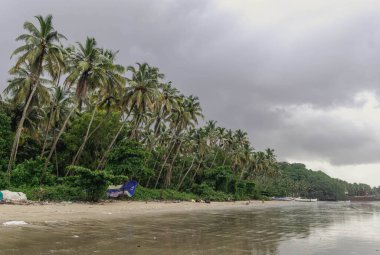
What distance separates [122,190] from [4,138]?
13930 mm

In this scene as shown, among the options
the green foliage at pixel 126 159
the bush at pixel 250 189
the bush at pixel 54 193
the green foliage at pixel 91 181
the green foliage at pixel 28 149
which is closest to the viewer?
the bush at pixel 54 193

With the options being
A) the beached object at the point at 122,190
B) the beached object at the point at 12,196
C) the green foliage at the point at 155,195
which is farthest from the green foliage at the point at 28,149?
the beached object at the point at 12,196

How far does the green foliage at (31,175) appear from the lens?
32.9 meters

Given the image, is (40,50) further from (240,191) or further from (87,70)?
(240,191)

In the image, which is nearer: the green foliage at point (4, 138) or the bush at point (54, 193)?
the bush at point (54, 193)

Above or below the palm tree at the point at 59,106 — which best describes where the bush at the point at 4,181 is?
below

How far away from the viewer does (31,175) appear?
3409 centimetres

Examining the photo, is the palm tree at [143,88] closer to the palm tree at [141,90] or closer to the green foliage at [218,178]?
the palm tree at [141,90]

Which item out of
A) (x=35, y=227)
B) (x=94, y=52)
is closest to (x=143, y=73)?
(x=94, y=52)

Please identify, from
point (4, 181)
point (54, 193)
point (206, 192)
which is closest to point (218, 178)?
point (206, 192)

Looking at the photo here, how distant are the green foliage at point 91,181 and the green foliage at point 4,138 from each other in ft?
26.5

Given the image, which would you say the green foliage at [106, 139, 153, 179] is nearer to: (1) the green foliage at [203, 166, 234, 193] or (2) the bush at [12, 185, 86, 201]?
(2) the bush at [12, 185, 86, 201]

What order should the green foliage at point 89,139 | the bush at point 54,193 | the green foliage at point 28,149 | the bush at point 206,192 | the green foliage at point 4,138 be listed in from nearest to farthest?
the bush at point 54,193
the green foliage at point 4,138
the green foliage at point 28,149
the green foliage at point 89,139
the bush at point 206,192

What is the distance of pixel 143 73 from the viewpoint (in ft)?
141
